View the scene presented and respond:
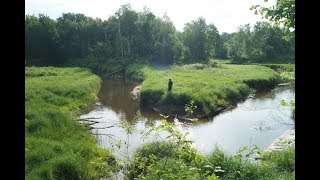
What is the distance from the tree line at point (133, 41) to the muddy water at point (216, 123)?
119 feet

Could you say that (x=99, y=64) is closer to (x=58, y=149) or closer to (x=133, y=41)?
(x=133, y=41)

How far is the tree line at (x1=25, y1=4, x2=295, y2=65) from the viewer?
2810 inches

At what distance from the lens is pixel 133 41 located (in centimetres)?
7431

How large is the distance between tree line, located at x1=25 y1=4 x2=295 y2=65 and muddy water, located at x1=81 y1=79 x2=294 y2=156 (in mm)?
36283

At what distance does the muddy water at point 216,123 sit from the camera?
1934 centimetres

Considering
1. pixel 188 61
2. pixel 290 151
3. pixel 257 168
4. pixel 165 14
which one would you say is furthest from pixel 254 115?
pixel 165 14

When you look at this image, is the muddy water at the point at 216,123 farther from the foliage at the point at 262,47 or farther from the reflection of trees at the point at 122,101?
the foliage at the point at 262,47

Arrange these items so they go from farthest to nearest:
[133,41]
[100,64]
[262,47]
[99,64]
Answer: [262,47], [133,41], [99,64], [100,64]

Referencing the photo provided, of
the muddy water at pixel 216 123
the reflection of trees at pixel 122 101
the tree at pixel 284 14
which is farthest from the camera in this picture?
the reflection of trees at pixel 122 101

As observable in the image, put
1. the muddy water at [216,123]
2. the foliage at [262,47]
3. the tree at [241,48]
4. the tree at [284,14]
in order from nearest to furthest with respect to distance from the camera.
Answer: the tree at [284,14], the muddy water at [216,123], the foliage at [262,47], the tree at [241,48]

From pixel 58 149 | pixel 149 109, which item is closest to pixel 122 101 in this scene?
pixel 149 109

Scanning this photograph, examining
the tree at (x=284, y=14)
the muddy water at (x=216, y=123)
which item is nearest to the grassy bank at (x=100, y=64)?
the muddy water at (x=216, y=123)

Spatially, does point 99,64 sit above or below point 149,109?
above

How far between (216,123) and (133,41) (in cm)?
5202
